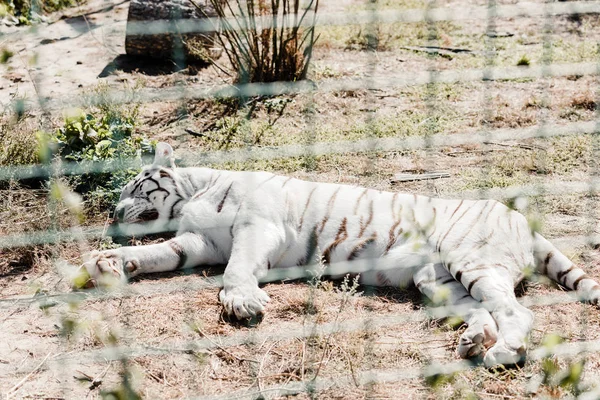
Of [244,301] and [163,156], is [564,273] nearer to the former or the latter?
[244,301]

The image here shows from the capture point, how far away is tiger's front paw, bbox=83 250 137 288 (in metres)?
2.79

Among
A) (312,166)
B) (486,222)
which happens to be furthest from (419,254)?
(312,166)

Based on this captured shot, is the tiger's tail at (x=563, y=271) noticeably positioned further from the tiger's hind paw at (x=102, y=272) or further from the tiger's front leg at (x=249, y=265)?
the tiger's hind paw at (x=102, y=272)

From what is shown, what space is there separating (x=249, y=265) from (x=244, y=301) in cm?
21

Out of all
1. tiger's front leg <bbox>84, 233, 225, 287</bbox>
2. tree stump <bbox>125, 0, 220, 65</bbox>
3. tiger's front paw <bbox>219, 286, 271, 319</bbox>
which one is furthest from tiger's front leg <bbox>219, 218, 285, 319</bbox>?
tree stump <bbox>125, 0, 220, 65</bbox>

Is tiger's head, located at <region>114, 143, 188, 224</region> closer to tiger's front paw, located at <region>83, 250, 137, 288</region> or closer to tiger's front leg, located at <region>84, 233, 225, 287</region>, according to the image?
tiger's front leg, located at <region>84, 233, 225, 287</region>

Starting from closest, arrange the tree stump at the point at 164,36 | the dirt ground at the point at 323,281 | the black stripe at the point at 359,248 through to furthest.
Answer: the dirt ground at the point at 323,281
the black stripe at the point at 359,248
the tree stump at the point at 164,36

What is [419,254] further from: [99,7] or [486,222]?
[99,7]

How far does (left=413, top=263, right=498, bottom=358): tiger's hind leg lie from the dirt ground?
0.20 feet

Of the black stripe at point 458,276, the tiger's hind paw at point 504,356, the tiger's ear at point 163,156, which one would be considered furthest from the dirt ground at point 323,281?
the tiger's ear at point 163,156

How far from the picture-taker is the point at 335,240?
297 centimetres

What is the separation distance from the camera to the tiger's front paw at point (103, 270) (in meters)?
2.79

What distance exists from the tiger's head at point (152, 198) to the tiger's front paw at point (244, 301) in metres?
0.68

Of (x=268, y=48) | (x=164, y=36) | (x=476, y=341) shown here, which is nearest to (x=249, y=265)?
(x=476, y=341)
